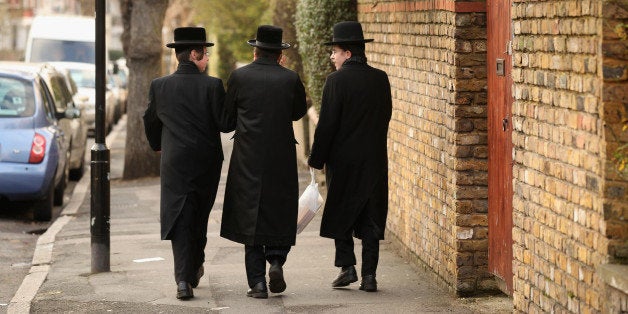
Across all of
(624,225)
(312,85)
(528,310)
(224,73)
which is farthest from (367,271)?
(224,73)

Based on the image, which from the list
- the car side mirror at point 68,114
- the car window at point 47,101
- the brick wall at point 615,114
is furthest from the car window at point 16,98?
the brick wall at point 615,114

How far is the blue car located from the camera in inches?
519

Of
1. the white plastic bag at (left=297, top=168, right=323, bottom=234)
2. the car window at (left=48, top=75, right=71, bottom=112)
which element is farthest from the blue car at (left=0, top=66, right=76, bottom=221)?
the white plastic bag at (left=297, top=168, right=323, bottom=234)

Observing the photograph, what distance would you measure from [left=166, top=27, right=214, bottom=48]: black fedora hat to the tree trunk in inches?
416

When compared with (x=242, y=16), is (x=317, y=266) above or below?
below

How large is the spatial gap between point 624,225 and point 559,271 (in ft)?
2.85

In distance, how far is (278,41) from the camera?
27.1 ft

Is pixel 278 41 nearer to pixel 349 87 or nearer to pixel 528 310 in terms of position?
pixel 349 87

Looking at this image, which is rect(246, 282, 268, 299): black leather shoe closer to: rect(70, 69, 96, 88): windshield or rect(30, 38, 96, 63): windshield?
rect(70, 69, 96, 88): windshield

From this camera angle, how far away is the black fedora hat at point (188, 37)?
27.3 feet

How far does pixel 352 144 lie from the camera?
27.4 ft

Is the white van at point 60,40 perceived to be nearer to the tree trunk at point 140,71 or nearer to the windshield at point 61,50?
the windshield at point 61,50

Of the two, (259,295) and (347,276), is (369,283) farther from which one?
(259,295)

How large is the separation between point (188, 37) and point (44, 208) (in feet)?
20.0
